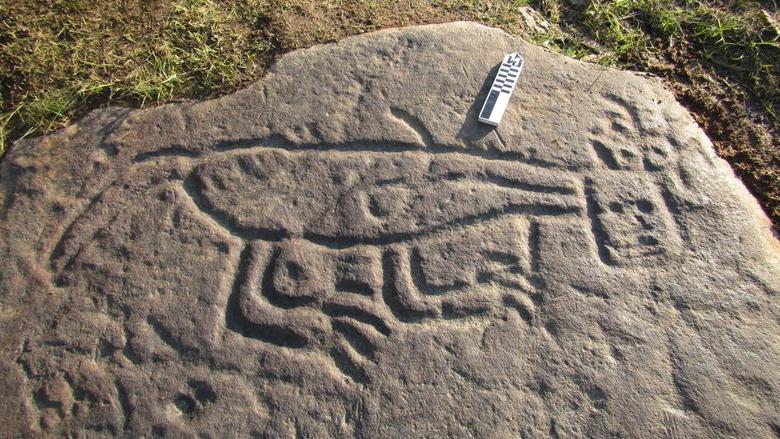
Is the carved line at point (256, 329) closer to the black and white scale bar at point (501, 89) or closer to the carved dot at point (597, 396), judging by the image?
the carved dot at point (597, 396)

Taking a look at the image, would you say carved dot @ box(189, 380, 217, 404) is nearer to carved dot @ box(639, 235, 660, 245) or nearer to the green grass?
the green grass

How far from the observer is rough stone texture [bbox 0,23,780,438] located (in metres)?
2.02

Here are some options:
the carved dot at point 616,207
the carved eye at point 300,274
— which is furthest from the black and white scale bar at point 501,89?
the carved eye at point 300,274

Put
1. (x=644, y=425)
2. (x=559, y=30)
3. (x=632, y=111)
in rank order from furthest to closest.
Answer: (x=559, y=30) < (x=632, y=111) < (x=644, y=425)

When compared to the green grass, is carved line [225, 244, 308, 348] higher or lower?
lower

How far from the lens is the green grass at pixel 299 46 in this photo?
8.25 ft

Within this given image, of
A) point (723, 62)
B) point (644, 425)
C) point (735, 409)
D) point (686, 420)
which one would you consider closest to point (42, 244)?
point (644, 425)

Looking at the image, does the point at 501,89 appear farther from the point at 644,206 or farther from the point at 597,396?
the point at 597,396

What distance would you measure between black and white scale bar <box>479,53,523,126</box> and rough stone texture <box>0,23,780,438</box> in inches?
1.6

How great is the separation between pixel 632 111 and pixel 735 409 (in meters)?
1.14

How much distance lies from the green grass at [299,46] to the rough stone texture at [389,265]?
0.18 meters

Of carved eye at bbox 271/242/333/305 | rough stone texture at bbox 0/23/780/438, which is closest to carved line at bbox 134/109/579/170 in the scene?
rough stone texture at bbox 0/23/780/438

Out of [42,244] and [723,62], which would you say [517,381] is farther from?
[723,62]

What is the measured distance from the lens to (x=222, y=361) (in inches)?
80.3
